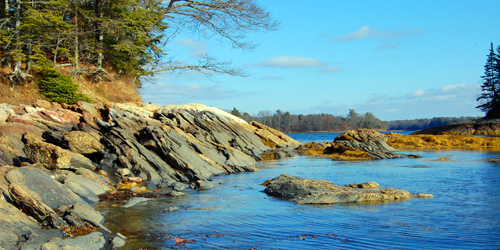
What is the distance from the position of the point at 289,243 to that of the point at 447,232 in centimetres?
382

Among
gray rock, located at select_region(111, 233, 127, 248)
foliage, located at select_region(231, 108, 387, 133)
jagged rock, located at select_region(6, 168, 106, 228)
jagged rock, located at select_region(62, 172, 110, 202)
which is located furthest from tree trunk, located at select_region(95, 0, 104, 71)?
foliage, located at select_region(231, 108, 387, 133)

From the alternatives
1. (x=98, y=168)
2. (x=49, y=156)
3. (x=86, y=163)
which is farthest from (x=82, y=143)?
(x=49, y=156)

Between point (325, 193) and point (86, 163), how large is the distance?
9.54 m

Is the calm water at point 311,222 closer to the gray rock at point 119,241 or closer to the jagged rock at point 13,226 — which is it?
the gray rock at point 119,241

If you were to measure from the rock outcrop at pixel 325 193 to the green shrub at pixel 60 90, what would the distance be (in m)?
14.9

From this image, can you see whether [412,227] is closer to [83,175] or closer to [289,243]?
[289,243]

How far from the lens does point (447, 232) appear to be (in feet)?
32.6

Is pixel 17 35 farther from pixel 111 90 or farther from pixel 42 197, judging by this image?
pixel 42 197

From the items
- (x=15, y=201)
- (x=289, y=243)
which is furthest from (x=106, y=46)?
(x=289, y=243)

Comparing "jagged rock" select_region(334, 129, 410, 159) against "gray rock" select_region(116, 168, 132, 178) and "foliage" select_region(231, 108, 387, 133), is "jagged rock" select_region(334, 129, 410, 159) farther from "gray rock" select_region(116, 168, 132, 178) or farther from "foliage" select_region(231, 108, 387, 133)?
"foliage" select_region(231, 108, 387, 133)

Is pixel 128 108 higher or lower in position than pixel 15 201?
higher

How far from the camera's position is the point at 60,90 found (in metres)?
25.0

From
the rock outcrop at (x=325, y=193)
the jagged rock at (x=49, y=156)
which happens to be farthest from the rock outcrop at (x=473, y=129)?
the jagged rock at (x=49, y=156)

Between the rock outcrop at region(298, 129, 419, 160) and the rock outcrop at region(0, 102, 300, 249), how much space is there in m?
6.86
